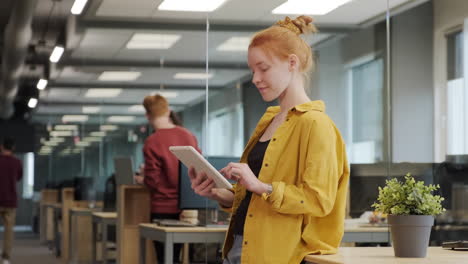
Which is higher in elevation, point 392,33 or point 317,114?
point 392,33

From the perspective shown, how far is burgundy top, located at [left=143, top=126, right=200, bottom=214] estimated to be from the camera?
6.06 meters

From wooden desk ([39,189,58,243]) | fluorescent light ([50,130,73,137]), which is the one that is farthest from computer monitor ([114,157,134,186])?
wooden desk ([39,189,58,243])

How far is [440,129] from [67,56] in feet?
23.0

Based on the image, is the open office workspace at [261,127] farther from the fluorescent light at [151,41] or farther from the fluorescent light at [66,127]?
the fluorescent light at [66,127]

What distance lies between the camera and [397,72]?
5.00 meters

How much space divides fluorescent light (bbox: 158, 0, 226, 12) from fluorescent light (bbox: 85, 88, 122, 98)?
294 cm

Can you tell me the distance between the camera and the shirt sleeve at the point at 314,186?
7.84ft

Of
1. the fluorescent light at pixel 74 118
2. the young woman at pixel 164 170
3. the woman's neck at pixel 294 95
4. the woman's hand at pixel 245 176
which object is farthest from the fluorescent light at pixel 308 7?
the fluorescent light at pixel 74 118

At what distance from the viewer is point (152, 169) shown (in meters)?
6.09

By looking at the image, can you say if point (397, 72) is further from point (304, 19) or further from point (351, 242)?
point (304, 19)

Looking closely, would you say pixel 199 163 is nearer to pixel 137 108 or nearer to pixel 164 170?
pixel 164 170

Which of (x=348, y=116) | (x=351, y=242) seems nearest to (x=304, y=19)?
(x=351, y=242)

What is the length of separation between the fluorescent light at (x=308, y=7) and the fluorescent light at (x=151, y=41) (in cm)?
208

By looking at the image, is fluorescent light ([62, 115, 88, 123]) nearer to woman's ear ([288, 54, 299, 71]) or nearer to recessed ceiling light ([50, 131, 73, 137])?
recessed ceiling light ([50, 131, 73, 137])
